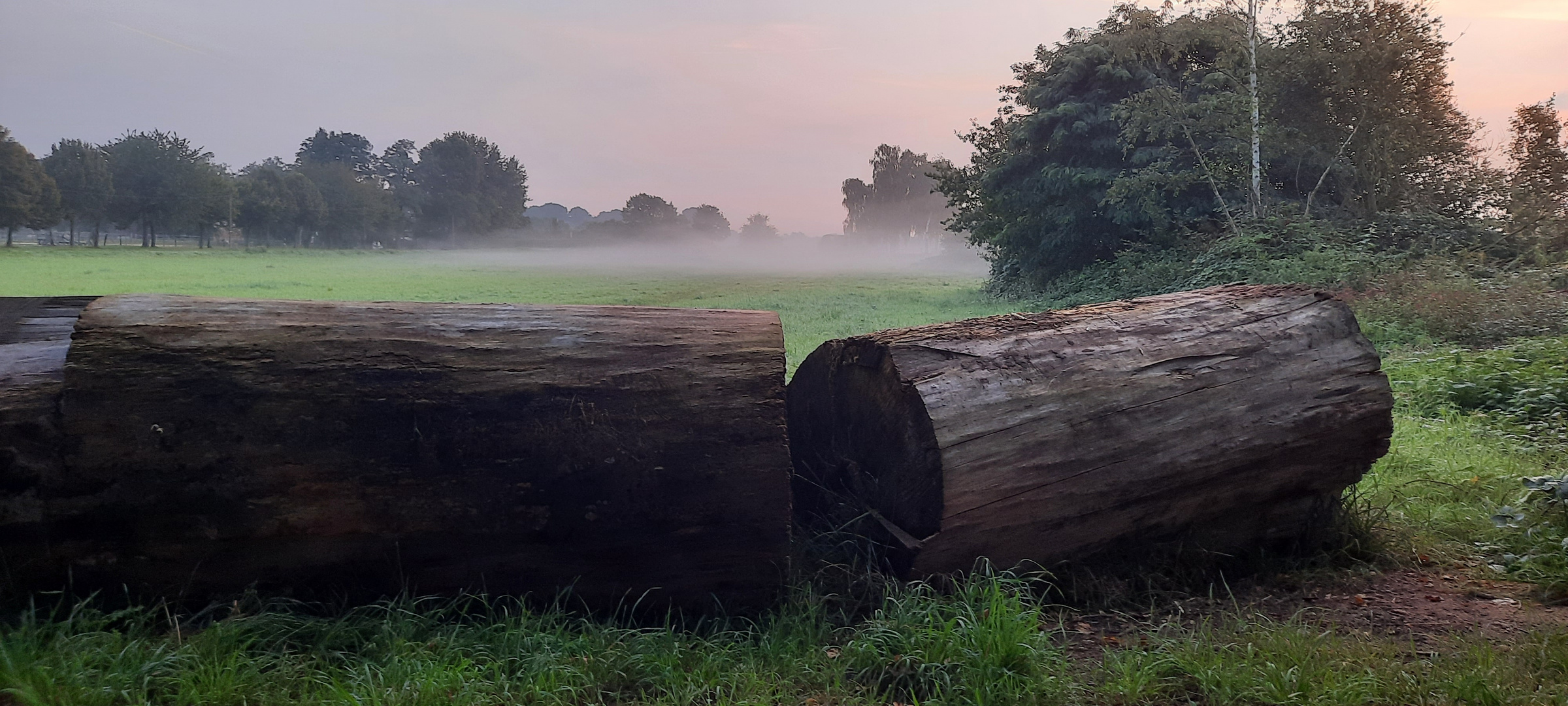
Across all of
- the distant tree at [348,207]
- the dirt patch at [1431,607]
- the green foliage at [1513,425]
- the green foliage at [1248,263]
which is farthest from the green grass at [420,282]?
the green foliage at [1248,263]

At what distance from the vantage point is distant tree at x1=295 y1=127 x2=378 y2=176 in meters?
8.10

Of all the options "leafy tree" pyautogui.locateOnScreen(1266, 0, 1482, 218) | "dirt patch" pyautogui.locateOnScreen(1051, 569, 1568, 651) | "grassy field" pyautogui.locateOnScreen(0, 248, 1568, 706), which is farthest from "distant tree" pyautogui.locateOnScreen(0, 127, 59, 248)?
"leafy tree" pyautogui.locateOnScreen(1266, 0, 1482, 218)

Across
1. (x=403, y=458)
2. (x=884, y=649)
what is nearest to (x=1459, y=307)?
(x=884, y=649)

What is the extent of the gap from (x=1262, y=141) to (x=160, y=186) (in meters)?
16.6

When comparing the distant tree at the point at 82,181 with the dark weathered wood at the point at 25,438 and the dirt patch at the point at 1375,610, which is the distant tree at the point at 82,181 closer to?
the dark weathered wood at the point at 25,438

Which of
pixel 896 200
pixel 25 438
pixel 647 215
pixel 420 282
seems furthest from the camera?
pixel 896 200

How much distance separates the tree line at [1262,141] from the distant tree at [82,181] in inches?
471

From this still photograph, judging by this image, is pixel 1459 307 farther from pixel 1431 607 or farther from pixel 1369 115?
pixel 1431 607

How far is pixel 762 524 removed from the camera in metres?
3.04

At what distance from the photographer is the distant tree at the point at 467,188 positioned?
859 cm

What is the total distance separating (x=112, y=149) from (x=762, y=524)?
6927 mm

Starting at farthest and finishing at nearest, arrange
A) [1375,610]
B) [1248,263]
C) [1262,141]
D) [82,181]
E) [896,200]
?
[896,200], [1262,141], [1248,263], [82,181], [1375,610]

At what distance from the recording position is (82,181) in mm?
6605

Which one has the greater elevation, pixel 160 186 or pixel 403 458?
pixel 160 186
